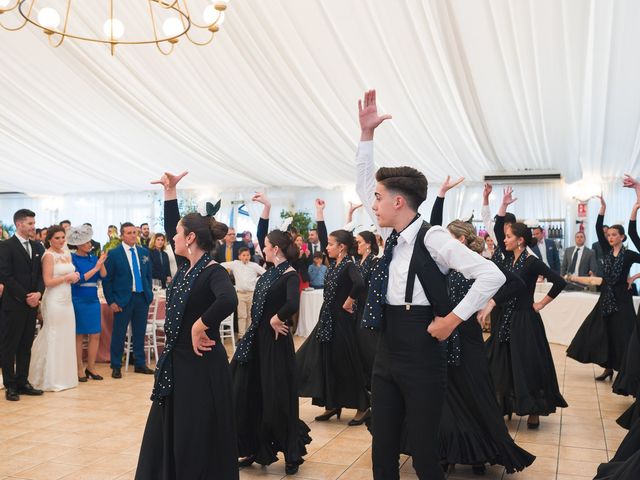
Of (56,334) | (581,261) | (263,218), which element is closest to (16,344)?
(56,334)

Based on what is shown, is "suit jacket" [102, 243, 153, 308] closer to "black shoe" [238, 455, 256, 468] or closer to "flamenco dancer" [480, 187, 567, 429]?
"black shoe" [238, 455, 256, 468]

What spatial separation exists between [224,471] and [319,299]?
720cm

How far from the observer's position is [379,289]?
2.75 metres

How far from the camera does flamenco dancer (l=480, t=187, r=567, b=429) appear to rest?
16.5 ft

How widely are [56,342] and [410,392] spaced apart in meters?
5.05

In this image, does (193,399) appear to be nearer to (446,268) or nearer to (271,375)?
(271,375)

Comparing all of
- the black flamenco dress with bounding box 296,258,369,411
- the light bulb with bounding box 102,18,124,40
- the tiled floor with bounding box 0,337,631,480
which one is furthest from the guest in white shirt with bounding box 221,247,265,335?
the black flamenco dress with bounding box 296,258,369,411

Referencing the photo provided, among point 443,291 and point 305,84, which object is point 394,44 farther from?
point 443,291

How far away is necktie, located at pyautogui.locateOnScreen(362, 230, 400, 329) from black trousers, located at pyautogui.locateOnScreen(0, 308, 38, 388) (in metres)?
4.64

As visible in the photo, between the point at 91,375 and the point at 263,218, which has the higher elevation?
the point at 263,218

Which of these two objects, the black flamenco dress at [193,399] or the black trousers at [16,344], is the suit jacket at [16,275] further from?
the black flamenco dress at [193,399]

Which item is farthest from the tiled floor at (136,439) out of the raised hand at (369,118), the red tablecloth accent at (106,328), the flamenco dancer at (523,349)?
the raised hand at (369,118)

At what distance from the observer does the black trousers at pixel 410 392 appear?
266 cm

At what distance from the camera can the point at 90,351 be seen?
24.3ft
